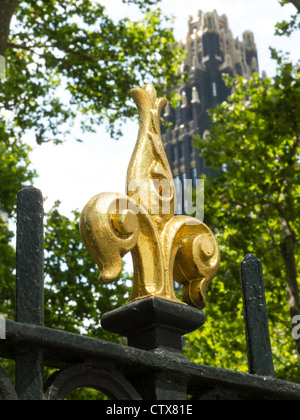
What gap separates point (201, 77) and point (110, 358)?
2977 inches

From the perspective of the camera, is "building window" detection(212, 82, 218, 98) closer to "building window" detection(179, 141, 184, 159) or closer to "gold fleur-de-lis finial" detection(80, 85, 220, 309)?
"building window" detection(179, 141, 184, 159)

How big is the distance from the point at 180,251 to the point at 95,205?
322 millimetres

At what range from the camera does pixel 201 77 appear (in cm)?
7481

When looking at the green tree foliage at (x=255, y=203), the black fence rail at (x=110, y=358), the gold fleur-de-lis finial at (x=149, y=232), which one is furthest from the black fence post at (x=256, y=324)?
the green tree foliage at (x=255, y=203)

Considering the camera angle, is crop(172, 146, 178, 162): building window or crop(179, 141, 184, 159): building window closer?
crop(179, 141, 184, 159): building window

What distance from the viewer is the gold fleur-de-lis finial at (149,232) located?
1.64 meters

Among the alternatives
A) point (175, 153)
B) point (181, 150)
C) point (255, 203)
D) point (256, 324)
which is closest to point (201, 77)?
point (181, 150)

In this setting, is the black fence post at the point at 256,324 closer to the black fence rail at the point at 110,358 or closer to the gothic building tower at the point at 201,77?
the black fence rail at the point at 110,358

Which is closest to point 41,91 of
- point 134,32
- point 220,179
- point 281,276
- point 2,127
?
point 2,127

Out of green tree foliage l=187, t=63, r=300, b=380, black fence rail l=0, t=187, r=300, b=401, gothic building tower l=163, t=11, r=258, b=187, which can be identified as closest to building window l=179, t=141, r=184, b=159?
gothic building tower l=163, t=11, r=258, b=187

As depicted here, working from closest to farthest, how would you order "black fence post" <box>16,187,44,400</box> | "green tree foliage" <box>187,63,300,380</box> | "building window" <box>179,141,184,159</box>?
"black fence post" <box>16,187,44,400</box> → "green tree foliage" <box>187,63,300,380</box> → "building window" <box>179,141,184,159</box>

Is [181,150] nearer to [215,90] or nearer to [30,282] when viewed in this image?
[215,90]

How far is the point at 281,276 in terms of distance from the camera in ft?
46.4

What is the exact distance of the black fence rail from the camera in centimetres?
138
